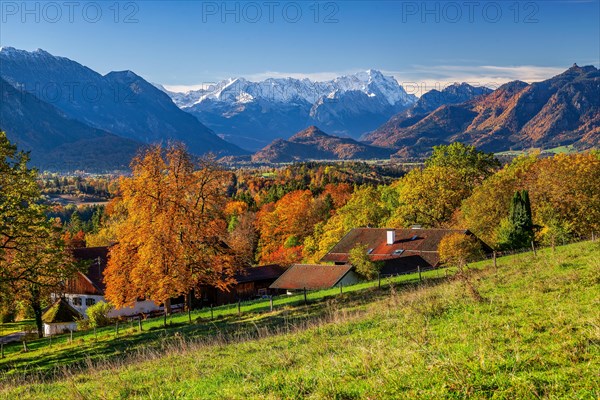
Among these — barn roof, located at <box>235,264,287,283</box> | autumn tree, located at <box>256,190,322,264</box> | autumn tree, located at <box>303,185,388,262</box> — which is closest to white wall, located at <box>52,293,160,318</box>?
barn roof, located at <box>235,264,287,283</box>

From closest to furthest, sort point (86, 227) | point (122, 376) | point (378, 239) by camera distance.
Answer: point (122, 376), point (378, 239), point (86, 227)

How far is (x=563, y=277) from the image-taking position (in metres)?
20.9

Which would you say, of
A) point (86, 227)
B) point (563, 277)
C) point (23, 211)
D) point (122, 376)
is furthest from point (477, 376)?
point (86, 227)

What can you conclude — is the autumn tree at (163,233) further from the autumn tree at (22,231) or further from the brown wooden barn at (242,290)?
the brown wooden barn at (242,290)

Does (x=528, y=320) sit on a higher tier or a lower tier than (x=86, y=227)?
lower

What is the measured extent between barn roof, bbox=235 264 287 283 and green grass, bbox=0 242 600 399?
136ft

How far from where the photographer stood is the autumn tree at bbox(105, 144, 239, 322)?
1524 inches

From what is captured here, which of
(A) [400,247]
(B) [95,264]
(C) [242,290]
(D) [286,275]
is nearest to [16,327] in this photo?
(B) [95,264]

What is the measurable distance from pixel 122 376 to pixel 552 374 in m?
12.2

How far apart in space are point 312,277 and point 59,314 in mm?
25838

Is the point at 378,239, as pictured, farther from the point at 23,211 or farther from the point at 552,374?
the point at 552,374

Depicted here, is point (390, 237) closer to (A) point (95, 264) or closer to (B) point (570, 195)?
(B) point (570, 195)

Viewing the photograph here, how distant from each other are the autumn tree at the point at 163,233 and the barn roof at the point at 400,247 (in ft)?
69.3

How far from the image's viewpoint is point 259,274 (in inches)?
2630
